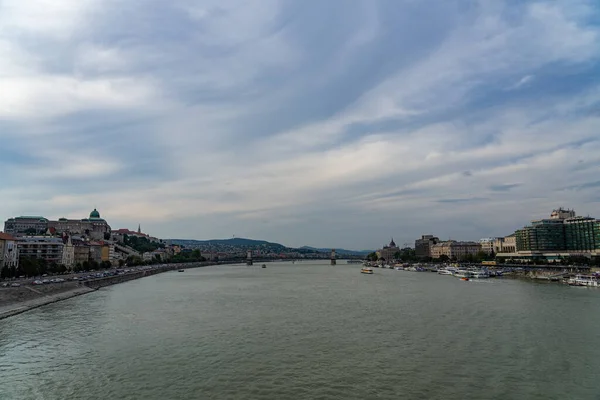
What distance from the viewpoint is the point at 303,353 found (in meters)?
19.2

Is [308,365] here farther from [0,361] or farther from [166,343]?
[0,361]

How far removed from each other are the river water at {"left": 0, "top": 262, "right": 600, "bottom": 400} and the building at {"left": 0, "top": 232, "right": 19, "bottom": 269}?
31.4 meters

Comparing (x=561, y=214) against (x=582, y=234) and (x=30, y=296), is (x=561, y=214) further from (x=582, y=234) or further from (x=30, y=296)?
(x=30, y=296)

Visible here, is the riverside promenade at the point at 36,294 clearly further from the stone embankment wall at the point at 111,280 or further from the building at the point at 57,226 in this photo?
the building at the point at 57,226

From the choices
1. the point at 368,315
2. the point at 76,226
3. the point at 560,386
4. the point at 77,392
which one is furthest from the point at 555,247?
the point at 76,226

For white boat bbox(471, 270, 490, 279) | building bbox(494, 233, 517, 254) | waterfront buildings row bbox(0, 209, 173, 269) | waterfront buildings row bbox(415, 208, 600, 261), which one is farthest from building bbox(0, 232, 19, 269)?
building bbox(494, 233, 517, 254)

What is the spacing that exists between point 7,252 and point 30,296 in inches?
1215

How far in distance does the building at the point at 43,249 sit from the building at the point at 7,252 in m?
12.4

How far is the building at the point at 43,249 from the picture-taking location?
76125 millimetres

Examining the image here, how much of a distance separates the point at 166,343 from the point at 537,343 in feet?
57.9

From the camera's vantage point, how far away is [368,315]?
97.1ft

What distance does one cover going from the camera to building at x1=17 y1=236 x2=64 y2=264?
250 feet

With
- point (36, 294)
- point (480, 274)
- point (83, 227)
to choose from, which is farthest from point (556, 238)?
point (83, 227)

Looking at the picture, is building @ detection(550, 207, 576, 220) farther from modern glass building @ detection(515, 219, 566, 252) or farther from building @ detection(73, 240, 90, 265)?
building @ detection(73, 240, 90, 265)
